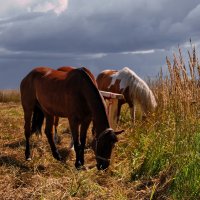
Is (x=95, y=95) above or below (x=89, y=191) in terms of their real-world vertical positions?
above

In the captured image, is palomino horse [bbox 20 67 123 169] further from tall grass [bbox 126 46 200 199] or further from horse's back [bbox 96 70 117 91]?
horse's back [bbox 96 70 117 91]

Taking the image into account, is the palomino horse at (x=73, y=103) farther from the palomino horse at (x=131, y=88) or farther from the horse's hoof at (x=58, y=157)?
the palomino horse at (x=131, y=88)

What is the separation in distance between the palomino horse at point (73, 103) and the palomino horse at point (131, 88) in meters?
2.64

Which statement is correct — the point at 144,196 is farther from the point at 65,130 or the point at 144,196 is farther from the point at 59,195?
the point at 65,130

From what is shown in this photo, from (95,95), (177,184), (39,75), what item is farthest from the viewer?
(39,75)

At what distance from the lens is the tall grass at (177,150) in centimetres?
472

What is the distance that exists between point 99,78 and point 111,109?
369cm

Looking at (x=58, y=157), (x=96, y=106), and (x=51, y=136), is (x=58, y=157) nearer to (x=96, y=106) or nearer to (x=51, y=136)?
(x=51, y=136)

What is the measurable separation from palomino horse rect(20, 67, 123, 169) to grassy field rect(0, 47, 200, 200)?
391 mm

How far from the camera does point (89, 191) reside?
16.1 feet

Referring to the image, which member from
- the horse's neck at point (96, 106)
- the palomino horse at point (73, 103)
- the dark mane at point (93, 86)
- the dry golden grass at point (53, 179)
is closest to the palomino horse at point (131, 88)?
the dry golden grass at point (53, 179)

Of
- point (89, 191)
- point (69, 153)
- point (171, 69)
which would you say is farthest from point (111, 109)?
point (89, 191)

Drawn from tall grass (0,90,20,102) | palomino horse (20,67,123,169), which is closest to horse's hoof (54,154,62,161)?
palomino horse (20,67,123,169)

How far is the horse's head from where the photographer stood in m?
5.81
